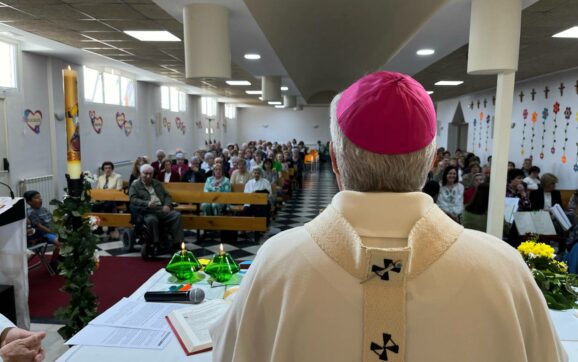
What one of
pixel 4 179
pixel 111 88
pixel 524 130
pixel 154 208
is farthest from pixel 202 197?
pixel 524 130

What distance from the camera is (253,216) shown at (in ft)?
22.0

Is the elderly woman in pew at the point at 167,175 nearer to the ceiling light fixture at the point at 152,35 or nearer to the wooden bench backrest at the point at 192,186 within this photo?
the wooden bench backrest at the point at 192,186

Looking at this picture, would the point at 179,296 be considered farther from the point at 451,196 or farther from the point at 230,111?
the point at 230,111

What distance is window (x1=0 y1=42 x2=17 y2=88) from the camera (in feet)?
22.7

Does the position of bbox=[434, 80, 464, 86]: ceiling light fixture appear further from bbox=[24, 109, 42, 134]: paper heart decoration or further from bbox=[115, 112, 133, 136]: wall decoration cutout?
bbox=[24, 109, 42, 134]: paper heart decoration

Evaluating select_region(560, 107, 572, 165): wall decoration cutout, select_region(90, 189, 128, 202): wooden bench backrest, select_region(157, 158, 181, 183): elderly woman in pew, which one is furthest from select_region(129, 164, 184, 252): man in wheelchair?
select_region(560, 107, 572, 165): wall decoration cutout

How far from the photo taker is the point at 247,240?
669cm

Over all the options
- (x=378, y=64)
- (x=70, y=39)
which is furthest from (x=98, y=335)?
(x=378, y=64)

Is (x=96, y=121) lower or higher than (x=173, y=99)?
lower

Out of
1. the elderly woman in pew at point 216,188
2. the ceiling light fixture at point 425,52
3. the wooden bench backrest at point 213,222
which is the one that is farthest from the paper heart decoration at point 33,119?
the ceiling light fixture at point 425,52

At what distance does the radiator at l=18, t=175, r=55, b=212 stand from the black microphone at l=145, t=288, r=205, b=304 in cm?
647

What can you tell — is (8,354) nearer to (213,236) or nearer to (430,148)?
(430,148)

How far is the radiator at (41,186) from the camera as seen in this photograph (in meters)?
7.14

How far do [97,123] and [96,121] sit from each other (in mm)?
55
